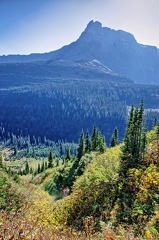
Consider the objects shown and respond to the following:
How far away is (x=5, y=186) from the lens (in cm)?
1830

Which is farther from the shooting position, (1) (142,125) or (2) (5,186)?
(1) (142,125)

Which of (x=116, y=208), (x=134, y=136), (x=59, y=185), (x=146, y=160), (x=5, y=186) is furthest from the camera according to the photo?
(x=59, y=185)

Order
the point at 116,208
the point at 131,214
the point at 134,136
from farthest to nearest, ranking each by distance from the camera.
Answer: the point at 134,136 < the point at 116,208 < the point at 131,214

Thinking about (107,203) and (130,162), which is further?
(130,162)

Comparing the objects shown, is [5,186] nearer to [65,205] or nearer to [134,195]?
[65,205]

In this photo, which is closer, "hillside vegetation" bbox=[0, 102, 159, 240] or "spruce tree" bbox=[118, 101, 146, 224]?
"hillside vegetation" bbox=[0, 102, 159, 240]

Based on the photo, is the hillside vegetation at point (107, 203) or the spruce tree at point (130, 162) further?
the spruce tree at point (130, 162)

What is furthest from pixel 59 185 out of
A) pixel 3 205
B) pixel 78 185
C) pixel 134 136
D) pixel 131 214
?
pixel 131 214

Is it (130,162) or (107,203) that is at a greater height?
(130,162)

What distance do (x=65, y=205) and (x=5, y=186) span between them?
5093 mm

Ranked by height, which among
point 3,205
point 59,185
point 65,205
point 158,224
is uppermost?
point 158,224

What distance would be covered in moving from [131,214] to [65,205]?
6764 mm

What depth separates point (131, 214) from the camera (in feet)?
45.1

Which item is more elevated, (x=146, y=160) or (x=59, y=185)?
(x=146, y=160)
